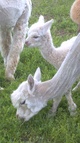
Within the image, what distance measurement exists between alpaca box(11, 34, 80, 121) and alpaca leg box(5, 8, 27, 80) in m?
1.24

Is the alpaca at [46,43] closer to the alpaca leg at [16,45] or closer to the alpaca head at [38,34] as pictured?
the alpaca head at [38,34]

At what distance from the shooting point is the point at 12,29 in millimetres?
5762

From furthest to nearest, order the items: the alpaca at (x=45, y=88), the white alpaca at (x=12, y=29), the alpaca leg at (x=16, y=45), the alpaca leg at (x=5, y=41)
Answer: the alpaca leg at (x=5, y=41)
the alpaca leg at (x=16, y=45)
the white alpaca at (x=12, y=29)
the alpaca at (x=45, y=88)

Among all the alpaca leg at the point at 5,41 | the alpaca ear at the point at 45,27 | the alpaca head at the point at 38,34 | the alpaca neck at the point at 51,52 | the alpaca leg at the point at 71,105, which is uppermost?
the alpaca ear at the point at 45,27

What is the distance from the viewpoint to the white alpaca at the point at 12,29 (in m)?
5.07

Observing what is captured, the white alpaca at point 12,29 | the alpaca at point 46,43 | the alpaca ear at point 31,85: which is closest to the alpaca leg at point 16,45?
the white alpaca at point 12,29

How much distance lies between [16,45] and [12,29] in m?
0.35

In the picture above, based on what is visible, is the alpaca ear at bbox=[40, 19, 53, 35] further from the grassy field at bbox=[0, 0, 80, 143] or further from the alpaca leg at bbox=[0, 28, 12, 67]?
the alpaca leg at bbox=[0, 28, 12, 67]

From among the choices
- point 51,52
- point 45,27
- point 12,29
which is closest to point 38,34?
point 45,27

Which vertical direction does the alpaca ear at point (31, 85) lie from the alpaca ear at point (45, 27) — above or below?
below

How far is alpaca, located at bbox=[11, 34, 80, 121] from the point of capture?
130 inches

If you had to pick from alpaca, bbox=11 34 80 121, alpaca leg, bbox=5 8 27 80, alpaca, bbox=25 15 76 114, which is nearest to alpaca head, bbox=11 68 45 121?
alpaca, bbox=11 34 80 121

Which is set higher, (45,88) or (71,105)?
(45,88)

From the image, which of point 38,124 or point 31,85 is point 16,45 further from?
point 31,85
